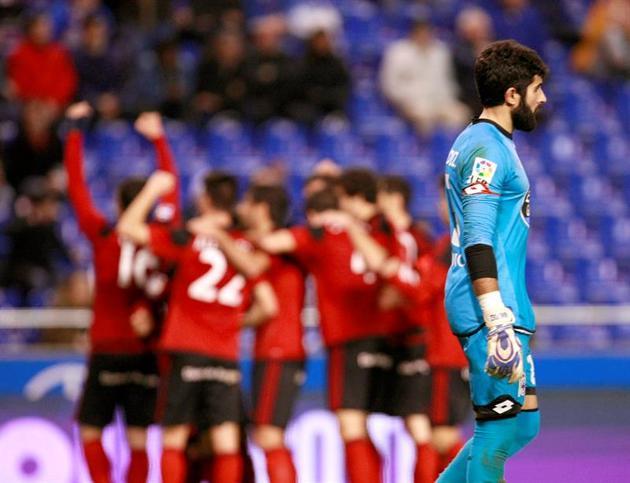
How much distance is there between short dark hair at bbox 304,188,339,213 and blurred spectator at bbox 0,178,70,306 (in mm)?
4244

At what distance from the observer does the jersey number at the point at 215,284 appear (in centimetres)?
826

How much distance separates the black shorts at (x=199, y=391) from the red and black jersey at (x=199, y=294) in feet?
0.21

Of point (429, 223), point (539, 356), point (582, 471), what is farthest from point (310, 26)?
point (582, 471)

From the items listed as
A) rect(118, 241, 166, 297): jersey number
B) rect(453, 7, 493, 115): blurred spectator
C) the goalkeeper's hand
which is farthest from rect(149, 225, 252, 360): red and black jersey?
rect(453, 7, 493, 115): blurred spectator

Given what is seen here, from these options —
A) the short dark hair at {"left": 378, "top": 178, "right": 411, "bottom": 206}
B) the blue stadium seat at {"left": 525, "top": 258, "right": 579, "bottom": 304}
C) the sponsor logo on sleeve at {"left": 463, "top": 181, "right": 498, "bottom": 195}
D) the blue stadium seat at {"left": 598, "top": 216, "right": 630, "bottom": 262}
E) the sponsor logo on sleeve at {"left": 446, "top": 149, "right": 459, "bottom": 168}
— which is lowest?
the sponsor logo on sleeve at {"left": 463, "top": 181, "right": 498, "bottom": 195}

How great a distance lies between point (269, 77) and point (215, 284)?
6507 mm

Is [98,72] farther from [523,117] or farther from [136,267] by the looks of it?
[523,117]

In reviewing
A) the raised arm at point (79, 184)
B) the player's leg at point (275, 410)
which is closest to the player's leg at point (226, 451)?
the player's leg at point (275, 410)

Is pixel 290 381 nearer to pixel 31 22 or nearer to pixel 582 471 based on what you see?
pixel 582 471

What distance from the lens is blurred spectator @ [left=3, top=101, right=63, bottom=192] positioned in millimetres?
13578

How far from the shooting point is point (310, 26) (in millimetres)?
15680

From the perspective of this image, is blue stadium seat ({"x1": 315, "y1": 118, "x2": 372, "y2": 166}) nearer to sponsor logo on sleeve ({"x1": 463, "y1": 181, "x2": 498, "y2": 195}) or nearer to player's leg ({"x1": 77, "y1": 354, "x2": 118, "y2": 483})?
player's leg ({"x1": 77, "y1": 354, "x2": 118, "y2": 483})

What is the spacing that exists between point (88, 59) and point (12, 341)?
3.82 m

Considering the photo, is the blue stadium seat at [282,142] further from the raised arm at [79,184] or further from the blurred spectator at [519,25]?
the raised arm at [79,184]
